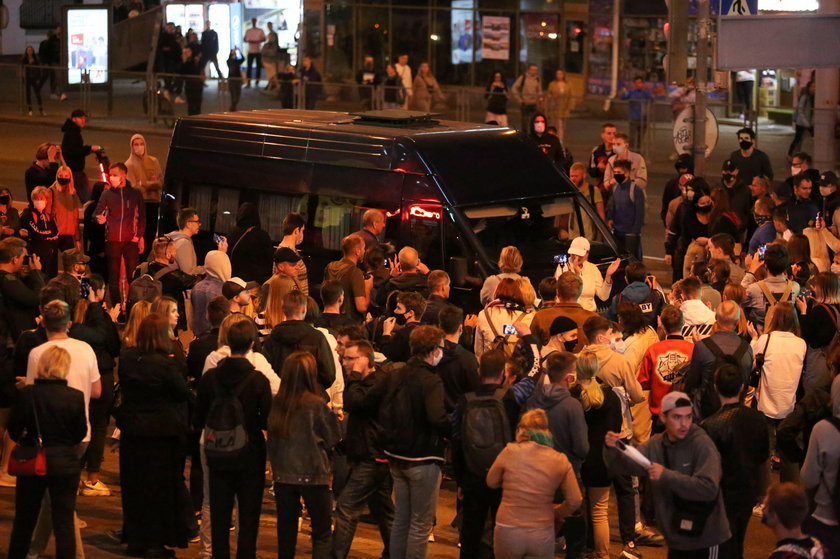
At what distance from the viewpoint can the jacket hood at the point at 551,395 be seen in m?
8.12

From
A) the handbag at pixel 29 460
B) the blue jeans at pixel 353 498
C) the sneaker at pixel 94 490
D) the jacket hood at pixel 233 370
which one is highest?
the jacket hood at pixel 233 370

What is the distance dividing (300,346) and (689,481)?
2796 millimetres

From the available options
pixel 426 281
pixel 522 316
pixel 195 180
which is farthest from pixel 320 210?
pixel 522 316

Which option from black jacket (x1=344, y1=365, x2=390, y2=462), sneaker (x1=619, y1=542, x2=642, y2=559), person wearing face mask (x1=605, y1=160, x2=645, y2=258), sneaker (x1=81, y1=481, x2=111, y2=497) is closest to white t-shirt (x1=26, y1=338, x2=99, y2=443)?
black jacket (x1=344, y1=365, x2=390, y2=462)

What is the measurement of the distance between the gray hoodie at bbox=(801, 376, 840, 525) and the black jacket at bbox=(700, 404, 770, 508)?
37 centimetres

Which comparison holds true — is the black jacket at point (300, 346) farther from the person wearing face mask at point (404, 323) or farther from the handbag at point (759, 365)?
the handbag at point (759, 365)

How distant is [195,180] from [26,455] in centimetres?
740

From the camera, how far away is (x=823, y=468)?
758 centimetres

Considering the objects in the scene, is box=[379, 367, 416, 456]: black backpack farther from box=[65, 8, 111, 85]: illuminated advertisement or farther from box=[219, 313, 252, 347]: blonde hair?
box=[65, 8, 111, 85]: illuminated advertisement

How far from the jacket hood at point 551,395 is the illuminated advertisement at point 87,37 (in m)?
28.8

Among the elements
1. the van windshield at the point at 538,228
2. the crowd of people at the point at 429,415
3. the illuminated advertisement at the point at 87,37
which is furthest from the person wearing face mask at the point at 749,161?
the illuminated advertisement at the point at 87,37

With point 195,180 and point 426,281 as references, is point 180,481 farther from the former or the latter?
point 195,180

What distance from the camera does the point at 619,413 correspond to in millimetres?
8641

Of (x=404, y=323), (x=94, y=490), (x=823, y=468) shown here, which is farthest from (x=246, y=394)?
(x=823, y=468)
